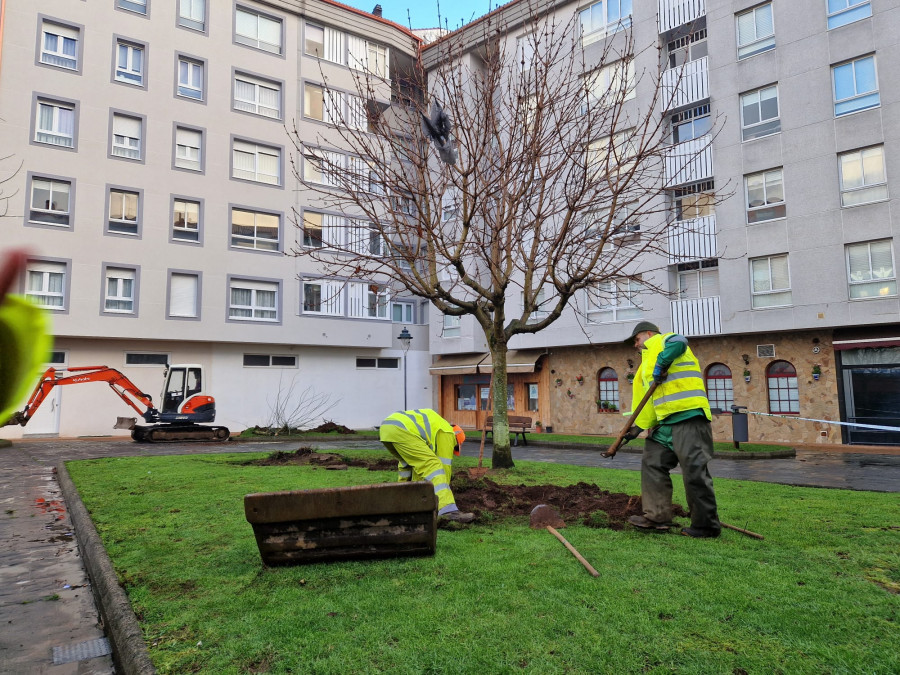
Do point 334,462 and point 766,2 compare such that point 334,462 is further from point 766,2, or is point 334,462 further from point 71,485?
point 766,2

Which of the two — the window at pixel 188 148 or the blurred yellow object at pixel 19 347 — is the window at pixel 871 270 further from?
the window at pixel 188 148

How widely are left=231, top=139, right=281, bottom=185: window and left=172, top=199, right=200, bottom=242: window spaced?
95.9 inches

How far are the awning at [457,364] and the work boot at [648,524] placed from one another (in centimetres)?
2350

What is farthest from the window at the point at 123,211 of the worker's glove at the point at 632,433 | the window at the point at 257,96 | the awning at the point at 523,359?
the worker's glove at the point at 632,433

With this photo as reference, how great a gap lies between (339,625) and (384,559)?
1.37 m

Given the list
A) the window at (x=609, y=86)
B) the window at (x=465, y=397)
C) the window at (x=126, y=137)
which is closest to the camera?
the window at (x=609, y=86)

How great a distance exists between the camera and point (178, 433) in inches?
876

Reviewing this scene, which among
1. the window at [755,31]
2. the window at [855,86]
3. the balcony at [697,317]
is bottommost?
the balcony at [697,317]

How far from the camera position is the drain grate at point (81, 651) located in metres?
3.77

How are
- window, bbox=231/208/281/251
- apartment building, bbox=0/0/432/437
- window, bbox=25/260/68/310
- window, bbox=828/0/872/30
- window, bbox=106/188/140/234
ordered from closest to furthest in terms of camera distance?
window, bbox=828/0/872/30, window, bbox=25/260/68/310, apartment building, bbox=0/0/432/437, window, bbox=106/188/140/234, window, bbox=231/208/281/251

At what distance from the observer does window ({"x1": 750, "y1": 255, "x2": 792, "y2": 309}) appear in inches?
840

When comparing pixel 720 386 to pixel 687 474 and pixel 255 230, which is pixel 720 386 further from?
pixel 255 230

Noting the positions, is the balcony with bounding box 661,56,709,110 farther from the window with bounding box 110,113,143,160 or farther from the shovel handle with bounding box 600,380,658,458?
the window with bounding box 110,113,143,160

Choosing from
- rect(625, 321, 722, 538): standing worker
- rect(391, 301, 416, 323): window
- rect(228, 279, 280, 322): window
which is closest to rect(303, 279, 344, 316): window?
rect(228, 279, 280, 322): window
